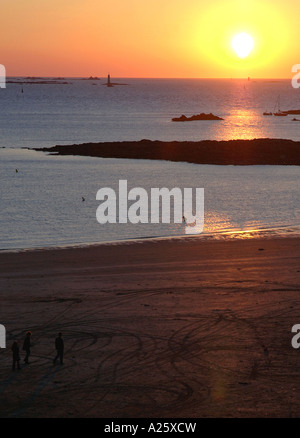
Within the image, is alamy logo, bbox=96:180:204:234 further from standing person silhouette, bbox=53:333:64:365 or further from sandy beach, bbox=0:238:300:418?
standing person silhouette, bbox=53:333:64:365

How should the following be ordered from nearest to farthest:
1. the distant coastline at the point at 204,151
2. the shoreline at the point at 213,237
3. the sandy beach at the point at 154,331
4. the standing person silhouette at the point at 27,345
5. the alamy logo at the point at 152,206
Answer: the sandy beach at the point at 154,331 → the standing person silhouette at the point at 27,345 → the shoreline at the point at 213,237 → the alamy logo at the point at 152,206 → the distant coastline at the point at 204,151

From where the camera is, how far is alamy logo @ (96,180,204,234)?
4112cm

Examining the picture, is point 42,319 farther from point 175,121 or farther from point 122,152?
point 175,121

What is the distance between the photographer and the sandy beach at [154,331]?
52.8ft

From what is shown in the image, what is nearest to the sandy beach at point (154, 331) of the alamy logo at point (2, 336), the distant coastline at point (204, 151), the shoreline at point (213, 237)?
the alamy logo at point (2, 336)

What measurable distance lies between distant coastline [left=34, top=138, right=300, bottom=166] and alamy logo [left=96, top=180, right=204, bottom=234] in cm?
1966

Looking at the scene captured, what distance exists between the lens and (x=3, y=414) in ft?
50.4

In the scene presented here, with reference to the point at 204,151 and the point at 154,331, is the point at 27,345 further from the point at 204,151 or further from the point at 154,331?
the point at 204,151

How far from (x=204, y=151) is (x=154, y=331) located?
2347 inches

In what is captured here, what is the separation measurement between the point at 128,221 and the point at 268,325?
67.4 ft

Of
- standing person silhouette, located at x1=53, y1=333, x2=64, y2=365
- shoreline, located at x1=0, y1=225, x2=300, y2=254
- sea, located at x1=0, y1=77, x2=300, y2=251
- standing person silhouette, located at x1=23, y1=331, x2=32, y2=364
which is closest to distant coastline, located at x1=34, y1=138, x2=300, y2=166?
sea, located at x1=0, y1=77, x2=300, y2=251

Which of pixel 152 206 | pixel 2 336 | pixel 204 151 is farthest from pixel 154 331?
pixel 204 151

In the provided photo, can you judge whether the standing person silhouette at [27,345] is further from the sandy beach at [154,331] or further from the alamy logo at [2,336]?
the alamy logo at [2,336]

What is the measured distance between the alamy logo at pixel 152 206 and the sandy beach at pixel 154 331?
920 cm
